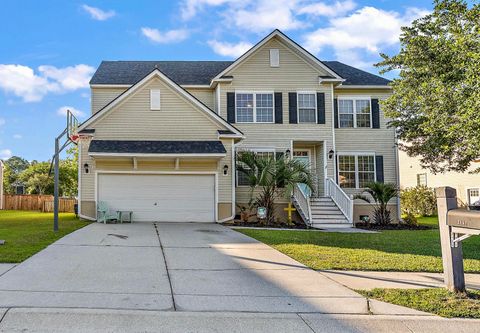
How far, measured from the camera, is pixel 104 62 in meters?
22.0

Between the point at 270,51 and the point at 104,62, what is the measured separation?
31.5 ft

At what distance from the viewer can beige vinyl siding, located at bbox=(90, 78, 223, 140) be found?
16.8m

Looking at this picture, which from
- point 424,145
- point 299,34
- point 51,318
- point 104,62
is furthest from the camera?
point 104,62

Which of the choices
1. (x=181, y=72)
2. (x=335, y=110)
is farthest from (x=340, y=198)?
(x=181, y=72)

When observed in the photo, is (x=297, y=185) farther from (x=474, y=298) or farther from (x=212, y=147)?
(x=474, y=298)

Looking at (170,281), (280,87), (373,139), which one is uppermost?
(280,87)

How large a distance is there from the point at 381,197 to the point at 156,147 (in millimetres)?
10148

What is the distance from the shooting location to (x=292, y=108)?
18938 millimetres

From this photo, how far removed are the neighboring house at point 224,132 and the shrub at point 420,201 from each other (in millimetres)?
7087

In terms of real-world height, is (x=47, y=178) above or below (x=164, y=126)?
below

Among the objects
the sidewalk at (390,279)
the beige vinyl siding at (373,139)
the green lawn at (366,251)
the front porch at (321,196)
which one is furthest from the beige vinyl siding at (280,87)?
the sidewalk at (390,279)

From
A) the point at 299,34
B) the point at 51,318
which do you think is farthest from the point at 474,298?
the point at 299,34

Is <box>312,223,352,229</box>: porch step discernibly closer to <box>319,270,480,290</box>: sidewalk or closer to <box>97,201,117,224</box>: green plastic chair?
<box>97,201,117,224</box>: green plastic chair

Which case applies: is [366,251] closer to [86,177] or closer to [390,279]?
[390,279]
